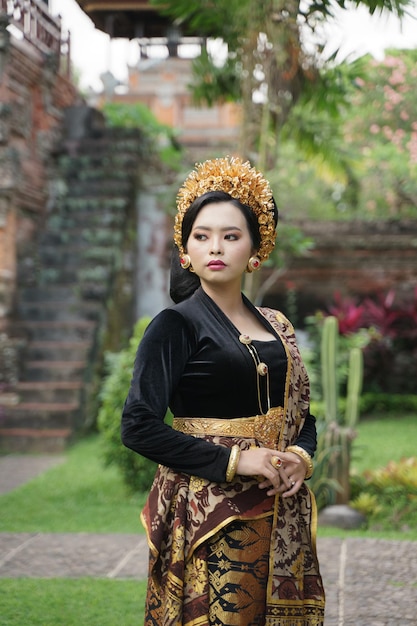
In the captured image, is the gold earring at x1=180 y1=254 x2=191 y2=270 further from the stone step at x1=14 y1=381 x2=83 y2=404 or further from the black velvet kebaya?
the stone step at x1=14 y1=381 x2=83 y2=404

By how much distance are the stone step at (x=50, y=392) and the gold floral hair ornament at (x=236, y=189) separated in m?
6.35

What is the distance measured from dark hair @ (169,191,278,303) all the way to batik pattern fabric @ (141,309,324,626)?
491mm

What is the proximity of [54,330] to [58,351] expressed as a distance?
310 mm

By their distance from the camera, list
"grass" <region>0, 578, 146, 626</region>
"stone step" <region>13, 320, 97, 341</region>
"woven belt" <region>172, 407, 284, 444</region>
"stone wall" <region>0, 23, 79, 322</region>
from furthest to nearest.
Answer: "stone step" <region>13, 320, 97, 341</region> → "stone wall" <region>0, 23, 79, 322</region> → "grass" <region>0, 578, 146, 626</region> → "woven belt" <region>172, 407, 284, 444</region>

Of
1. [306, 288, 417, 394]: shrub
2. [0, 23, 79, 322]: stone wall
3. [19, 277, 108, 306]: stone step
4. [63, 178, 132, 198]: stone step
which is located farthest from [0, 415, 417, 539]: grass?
[63, 178, 132, 198]: stone step

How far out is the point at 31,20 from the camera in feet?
30.1

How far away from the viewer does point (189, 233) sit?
90.3 inches

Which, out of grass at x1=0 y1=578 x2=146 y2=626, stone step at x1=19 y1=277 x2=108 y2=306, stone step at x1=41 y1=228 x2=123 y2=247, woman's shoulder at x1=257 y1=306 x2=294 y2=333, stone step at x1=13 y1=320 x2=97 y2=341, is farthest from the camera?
stone step at x1=41 y1=228 x2=123 y2=247

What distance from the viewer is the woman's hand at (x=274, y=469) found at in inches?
81.4

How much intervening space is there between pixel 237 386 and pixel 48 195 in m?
8.57

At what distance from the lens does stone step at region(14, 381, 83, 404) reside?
8469mm

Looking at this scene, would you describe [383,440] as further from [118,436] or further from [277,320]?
[277,320]

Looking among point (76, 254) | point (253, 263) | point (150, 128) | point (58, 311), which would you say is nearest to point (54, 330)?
point (58, 311)

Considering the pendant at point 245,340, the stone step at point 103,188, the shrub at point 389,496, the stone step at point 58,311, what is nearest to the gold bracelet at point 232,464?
the pendant at point 245,340
